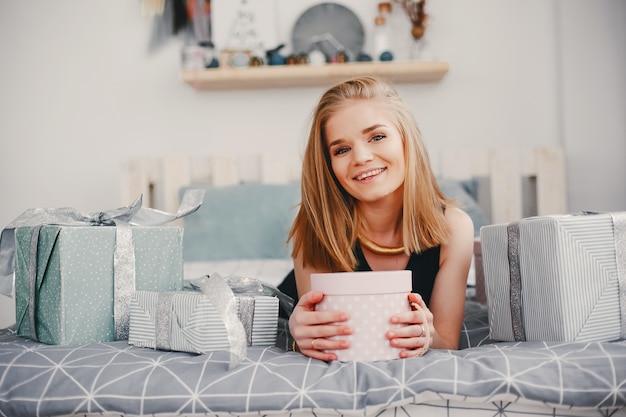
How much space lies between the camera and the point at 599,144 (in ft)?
8.11

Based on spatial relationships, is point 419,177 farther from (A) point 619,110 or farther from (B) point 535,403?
(A) point 619,110

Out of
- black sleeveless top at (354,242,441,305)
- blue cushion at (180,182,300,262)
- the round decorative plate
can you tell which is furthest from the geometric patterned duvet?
the round decorative plate

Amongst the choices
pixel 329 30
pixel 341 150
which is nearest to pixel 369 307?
pixel 341 150

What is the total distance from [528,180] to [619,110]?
44 centimetres

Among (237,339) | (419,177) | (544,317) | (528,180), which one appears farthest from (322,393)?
(528,180)

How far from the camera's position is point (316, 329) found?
799mm

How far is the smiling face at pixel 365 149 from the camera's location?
107 centimetres

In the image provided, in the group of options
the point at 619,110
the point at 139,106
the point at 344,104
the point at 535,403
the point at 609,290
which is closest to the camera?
the point at 535,403

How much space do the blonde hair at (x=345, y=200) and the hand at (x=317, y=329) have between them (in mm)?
287

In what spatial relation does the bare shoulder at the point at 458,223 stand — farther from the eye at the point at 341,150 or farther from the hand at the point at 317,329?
the hand at the point at 317,329

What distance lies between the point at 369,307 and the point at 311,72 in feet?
5.73

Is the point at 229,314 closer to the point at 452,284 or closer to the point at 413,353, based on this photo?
the point at 413,353

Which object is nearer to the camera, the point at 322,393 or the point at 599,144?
the point at 322,393

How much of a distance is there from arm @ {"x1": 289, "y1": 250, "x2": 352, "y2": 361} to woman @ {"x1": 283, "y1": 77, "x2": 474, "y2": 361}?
0.87ft
